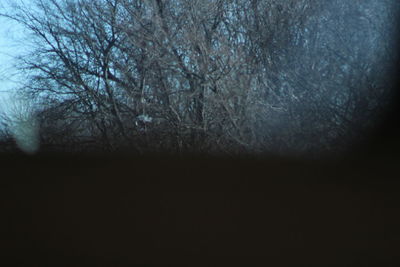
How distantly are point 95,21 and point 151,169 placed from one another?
16.6 feet

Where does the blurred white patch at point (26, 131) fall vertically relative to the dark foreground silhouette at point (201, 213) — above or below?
above

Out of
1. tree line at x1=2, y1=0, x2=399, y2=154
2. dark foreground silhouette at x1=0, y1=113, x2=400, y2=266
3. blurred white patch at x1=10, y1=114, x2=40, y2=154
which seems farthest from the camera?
blurred white patch at x1=10, y1=114, x2=40, y2=154

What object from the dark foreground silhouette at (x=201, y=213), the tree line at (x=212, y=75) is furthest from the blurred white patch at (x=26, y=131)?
the dark foreground silhouette at (x=201, y=213)

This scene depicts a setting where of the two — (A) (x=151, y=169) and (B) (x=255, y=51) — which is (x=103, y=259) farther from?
(B) (x=255, y=51)

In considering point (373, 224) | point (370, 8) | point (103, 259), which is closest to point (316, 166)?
point (373, 224)

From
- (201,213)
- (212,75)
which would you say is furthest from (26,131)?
(201,213)

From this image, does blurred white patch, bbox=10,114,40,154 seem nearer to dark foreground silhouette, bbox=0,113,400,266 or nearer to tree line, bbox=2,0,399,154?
tree line, bbox=2,0,399,154

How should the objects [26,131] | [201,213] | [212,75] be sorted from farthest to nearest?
[26,131], [212,75], [201,213]

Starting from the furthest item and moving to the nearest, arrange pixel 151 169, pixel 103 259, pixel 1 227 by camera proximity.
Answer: pixel 151 169 < pixel 1 227 < pixel 103 259

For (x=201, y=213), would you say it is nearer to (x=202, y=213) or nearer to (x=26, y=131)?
(x=202, y=213)

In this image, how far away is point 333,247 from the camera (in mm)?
6703

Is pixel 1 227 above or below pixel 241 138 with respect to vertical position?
below

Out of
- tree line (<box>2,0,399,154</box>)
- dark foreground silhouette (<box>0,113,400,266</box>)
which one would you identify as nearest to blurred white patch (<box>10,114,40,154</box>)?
tree line (<box>2,0,399,154</box>)

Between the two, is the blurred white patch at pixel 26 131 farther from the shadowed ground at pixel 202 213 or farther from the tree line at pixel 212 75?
the shadowed ground at pixel 202 213
